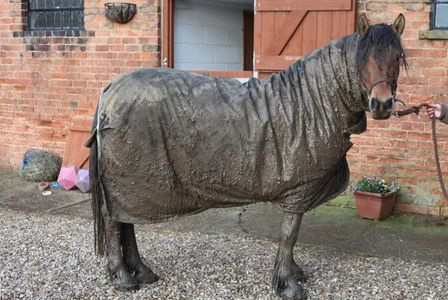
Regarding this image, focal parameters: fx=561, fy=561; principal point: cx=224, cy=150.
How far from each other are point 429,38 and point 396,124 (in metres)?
0.94

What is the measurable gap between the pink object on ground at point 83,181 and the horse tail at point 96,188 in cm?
317

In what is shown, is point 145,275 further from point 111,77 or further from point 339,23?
point 111,77

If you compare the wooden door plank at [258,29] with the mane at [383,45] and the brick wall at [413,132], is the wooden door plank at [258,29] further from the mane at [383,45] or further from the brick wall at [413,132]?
the mane at [383,45]

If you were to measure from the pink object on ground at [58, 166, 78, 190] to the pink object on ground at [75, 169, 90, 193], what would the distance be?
0.28 ft

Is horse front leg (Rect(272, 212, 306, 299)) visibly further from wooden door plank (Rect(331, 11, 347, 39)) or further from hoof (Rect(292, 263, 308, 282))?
wooden door plank (Rect(331, 11, 347, 39))

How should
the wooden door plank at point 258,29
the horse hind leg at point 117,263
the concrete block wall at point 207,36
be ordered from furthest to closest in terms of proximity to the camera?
the concrete block wall at point 207,36 → the wooden door plank at point 258,29 → the horse hind leg at point 117,263

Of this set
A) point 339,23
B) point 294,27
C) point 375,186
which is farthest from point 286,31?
point 375,186

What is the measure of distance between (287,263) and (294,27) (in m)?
3.23

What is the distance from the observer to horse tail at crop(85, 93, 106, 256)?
3777mm

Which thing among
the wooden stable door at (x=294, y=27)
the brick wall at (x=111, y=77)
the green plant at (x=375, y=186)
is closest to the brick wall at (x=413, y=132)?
the brick wall at (x=111, y=77)

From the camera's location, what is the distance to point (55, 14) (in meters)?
7.70

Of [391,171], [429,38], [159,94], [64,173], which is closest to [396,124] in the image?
[391,171]

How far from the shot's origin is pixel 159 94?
11.9ft

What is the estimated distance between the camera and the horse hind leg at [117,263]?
387 centimetres
